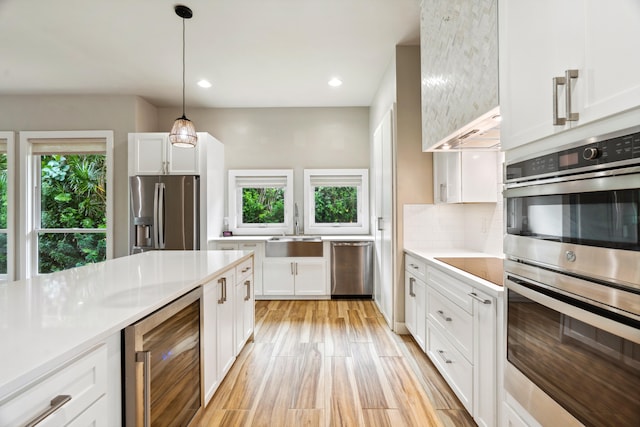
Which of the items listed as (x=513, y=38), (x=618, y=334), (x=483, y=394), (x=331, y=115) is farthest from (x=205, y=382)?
(x=331, y=115)

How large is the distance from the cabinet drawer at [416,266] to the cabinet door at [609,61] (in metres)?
1.77

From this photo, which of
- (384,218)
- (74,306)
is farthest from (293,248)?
(74,306)

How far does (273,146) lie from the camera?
4.82 m

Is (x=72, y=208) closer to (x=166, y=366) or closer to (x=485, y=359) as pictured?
(x=166, y=366)

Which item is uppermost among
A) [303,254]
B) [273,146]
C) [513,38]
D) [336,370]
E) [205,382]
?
[273,146]

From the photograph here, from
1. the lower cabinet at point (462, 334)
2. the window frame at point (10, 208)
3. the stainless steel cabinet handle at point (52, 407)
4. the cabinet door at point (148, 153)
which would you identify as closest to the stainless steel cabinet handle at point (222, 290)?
the stainless steel cabinet handle at point (52, 407)

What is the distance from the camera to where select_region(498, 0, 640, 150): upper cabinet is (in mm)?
705

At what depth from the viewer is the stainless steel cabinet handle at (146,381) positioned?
3.54 ft

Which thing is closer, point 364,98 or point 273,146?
point 364,98

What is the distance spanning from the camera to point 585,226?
2.71ft

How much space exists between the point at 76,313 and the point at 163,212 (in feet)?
10.3

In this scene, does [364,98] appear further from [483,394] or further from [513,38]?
[483,394]

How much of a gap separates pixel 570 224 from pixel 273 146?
14.2 ft

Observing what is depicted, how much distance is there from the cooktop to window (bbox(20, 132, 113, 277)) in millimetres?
4339
